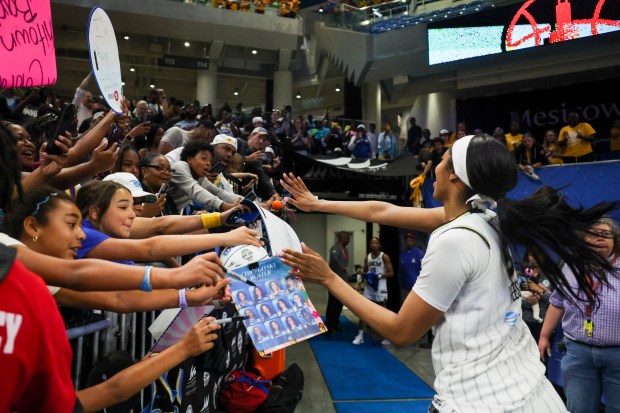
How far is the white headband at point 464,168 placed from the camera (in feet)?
6.16

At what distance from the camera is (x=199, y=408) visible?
362 centimetres

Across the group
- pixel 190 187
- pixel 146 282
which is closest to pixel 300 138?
pixel 190 187

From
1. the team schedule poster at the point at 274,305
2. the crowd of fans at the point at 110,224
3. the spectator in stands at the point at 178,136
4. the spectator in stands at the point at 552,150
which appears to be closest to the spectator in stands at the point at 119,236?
the crowd of fans at the point at 110,224

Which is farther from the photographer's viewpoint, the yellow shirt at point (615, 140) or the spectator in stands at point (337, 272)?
the yellow shirt at point (615, 140)

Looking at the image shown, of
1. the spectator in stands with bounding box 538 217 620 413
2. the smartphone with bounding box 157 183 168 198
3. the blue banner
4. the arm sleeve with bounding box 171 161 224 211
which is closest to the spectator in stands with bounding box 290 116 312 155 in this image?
the blue banner

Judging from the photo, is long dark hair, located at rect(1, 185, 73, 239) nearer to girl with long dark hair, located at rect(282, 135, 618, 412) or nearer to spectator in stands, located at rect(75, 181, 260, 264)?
spectator in stands, located at rect(75, 181, 260, 264)

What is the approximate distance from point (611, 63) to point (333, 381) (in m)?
14.3

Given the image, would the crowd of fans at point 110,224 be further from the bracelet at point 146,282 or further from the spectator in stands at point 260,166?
the spectator in stands at point 260,166

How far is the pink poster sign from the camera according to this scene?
2.98 metres

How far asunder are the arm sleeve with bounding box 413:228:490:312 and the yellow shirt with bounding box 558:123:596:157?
432 inches

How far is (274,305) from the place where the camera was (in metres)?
2.02

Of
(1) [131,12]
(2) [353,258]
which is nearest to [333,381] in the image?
(2) [353,258]

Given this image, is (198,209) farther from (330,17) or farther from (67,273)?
(330,17)

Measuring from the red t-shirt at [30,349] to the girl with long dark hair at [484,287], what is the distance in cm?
114
